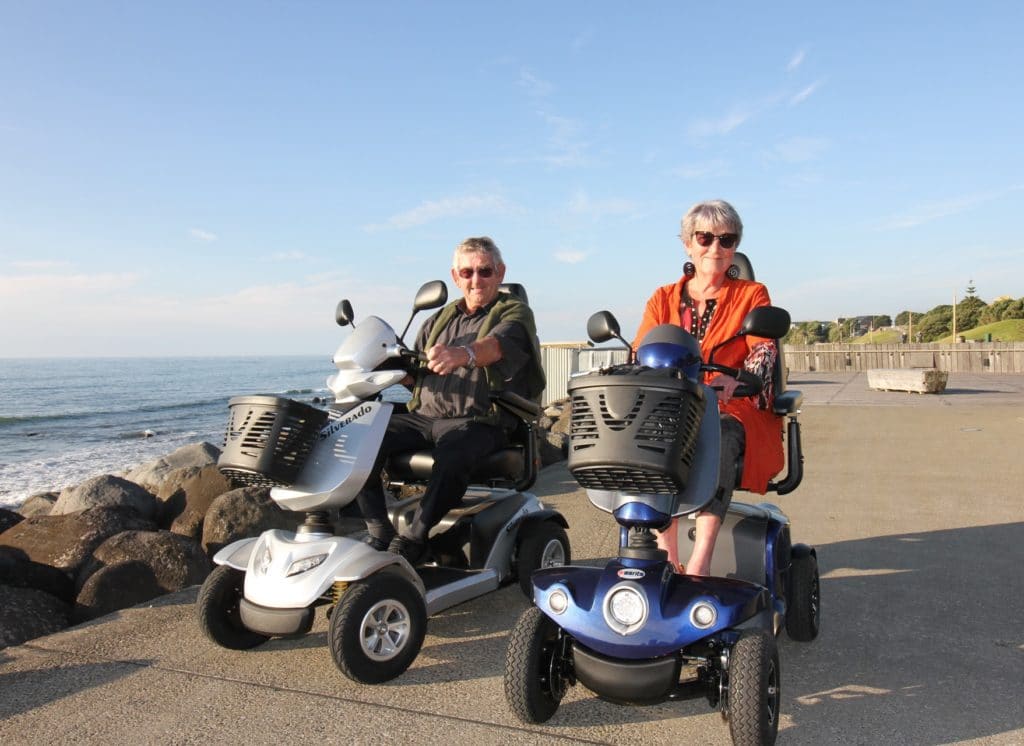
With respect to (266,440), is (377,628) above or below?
below

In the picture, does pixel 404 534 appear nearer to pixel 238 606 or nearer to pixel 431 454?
pixel 431 454

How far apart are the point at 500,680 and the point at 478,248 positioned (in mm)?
2064

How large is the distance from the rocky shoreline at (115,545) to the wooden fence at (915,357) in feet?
75.1

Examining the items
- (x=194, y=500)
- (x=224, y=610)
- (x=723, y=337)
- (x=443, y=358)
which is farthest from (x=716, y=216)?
(x=194, y=500)

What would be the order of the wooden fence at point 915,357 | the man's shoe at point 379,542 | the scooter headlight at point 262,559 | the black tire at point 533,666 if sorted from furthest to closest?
the wooden fence at point 915,357 → the man's shoe at point 379,542 → the scooter headlight at point 262,559 → the black tire at point 533,666

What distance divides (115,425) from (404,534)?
1030 inches

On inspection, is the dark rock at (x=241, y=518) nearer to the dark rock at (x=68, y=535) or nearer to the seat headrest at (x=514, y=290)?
the dark rock at (x=68, y=535)

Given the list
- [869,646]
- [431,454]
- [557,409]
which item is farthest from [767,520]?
[557,409]

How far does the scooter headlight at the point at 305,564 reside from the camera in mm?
2781

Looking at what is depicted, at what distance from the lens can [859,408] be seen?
46.4ft

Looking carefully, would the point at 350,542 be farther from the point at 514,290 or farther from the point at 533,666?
the point at 514,290

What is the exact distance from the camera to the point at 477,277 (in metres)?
3.91

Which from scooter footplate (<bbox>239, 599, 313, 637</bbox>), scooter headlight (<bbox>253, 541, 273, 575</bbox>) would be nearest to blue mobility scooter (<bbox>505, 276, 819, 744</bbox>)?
scooter footplate (<bbox>239, 599, 313, 637</bbox>)

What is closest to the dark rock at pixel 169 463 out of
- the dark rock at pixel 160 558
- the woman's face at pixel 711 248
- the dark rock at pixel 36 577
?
the dark rock at pixel 36 577
